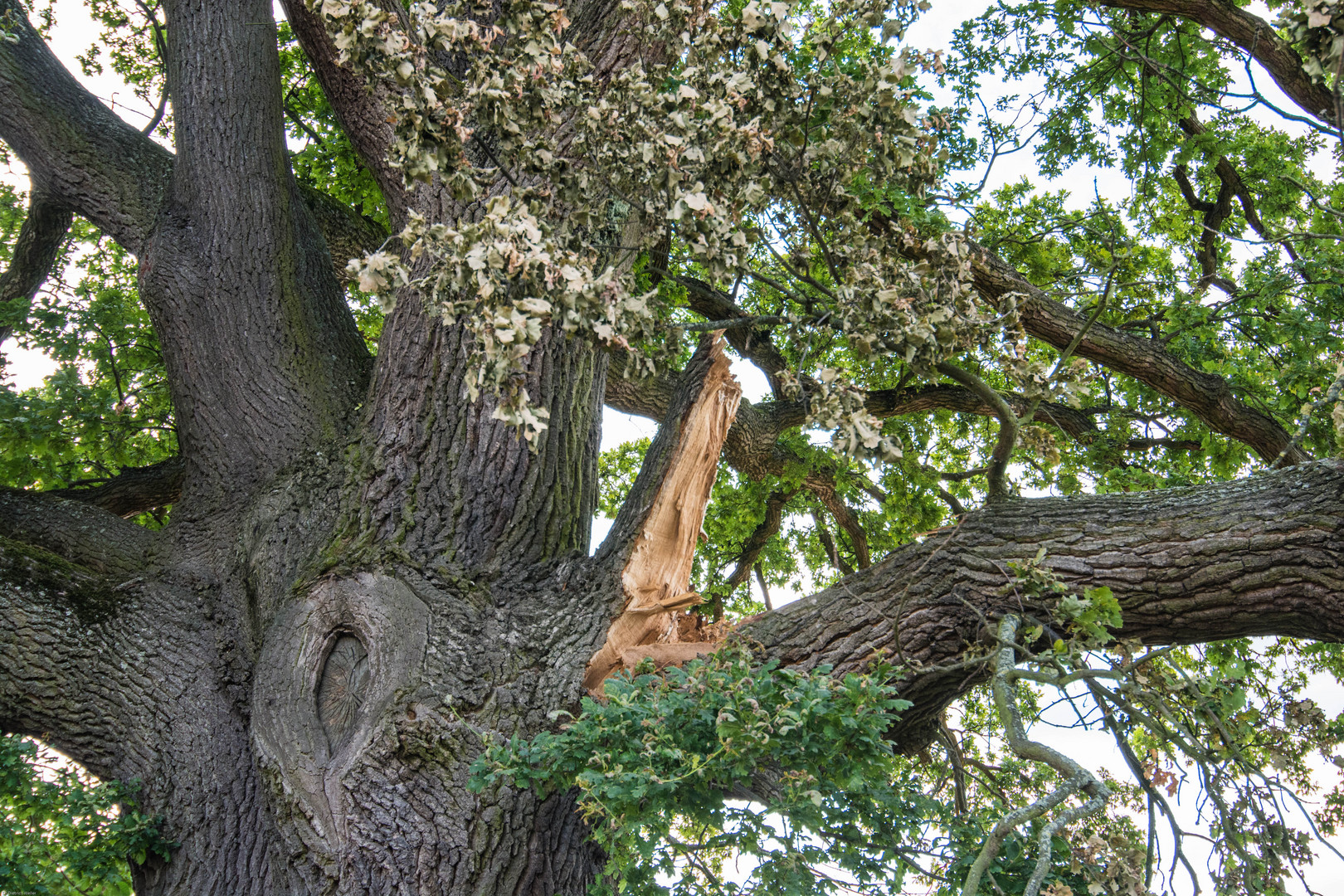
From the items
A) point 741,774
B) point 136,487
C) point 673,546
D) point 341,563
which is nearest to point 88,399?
point 136,487

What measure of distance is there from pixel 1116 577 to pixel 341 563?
3251mm

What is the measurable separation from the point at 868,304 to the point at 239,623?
333 centimetres

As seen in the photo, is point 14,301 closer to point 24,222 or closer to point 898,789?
point 24,222

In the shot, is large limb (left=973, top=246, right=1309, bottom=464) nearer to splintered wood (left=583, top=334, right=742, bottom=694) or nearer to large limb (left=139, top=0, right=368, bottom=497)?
splintered wood (left=583, top=334, right=742, bottom=694)

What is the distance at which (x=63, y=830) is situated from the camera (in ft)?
11.9

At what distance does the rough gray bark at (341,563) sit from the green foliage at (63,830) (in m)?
0.14

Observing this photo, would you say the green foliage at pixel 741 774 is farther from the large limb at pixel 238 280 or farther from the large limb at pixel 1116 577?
the large limb at pixel 238 280

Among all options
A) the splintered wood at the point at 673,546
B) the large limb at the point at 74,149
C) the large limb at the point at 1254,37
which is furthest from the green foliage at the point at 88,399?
the large limb at the point at 1254,37

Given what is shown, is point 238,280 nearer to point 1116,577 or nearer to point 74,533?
point 74,533

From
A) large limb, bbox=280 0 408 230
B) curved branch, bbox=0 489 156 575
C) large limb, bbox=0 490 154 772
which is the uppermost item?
large limb, bbox=280 0 408 230

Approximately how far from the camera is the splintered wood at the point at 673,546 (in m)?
4.03

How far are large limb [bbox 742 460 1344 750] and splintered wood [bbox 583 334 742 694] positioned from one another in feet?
1.57

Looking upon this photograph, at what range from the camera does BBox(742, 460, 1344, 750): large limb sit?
3.32 metres

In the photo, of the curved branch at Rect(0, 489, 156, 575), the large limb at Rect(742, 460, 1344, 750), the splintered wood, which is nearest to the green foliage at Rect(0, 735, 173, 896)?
the curved branch at Rect(0, 489, 156, 575)
